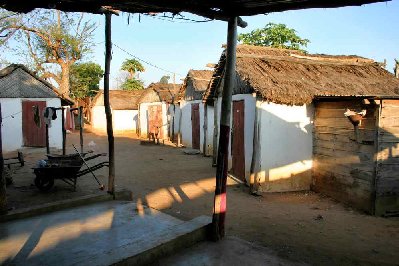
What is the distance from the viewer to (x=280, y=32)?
2725 centimetres

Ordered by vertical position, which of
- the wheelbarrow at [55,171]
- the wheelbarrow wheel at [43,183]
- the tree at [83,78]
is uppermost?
the tree at [83,78]

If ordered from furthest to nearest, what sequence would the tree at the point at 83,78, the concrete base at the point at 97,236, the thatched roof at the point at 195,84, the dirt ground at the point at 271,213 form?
1. the tree at the point at 83,78
2. the thatched roof at the point at 195,84
3. the dirt ground at the point at 271,213
4. the concrete base at the point at 97,236

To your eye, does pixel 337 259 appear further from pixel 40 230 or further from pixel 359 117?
pixel 40 230

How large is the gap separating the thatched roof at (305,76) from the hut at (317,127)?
0.03m

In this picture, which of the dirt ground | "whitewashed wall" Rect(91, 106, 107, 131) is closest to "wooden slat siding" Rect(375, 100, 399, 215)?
the dirt ground

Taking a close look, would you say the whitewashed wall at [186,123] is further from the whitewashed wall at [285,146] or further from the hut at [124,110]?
the hut at [124,110]

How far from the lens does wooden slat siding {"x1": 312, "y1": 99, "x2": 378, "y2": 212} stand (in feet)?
25.0

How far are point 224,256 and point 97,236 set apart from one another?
79.7 inches

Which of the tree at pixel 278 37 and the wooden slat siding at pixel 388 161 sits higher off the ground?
the tree at pixel 278 37

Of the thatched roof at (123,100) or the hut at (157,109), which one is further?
the thatched roof at (123,100)

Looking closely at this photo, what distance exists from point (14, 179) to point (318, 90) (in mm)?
10296

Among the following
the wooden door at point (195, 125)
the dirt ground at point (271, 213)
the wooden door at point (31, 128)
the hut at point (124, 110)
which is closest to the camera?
the dirt ground at point (271, 213)

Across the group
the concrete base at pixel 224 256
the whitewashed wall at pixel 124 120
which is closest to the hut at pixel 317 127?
the concrete base at pixel 224 256

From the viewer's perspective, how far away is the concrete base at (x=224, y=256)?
378 cm
